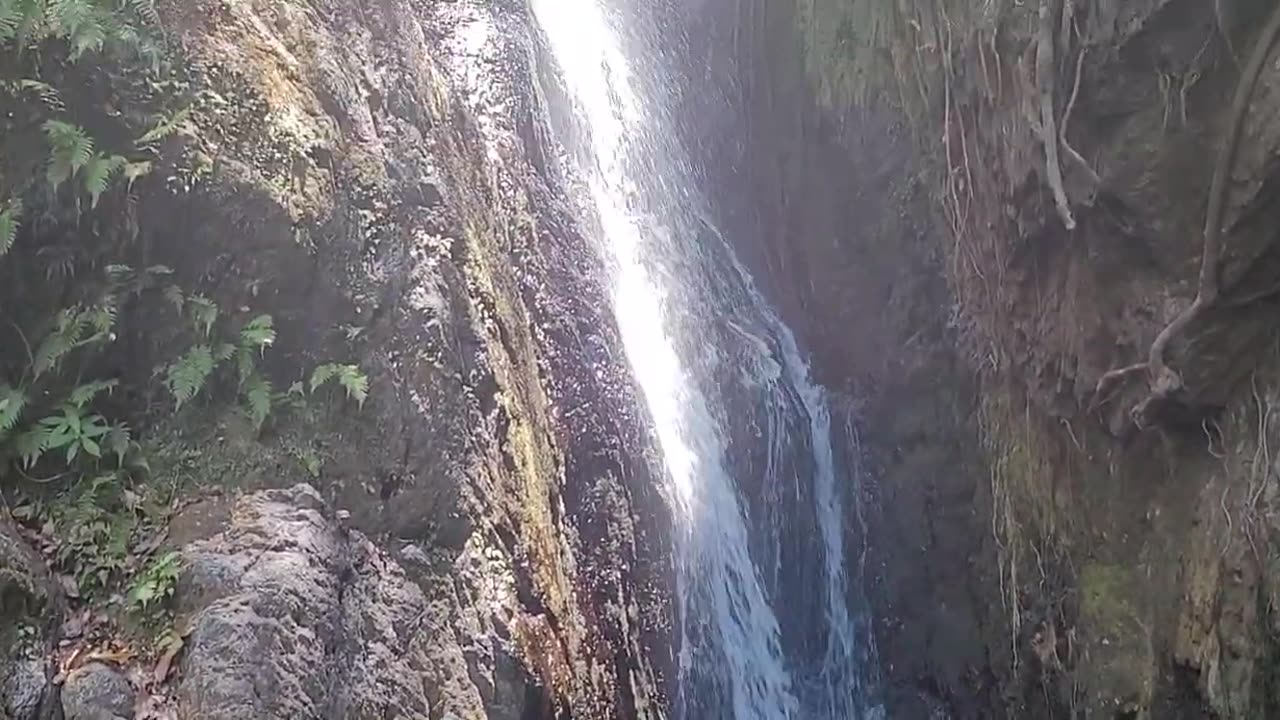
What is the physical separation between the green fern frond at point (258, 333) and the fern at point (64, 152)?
2.44 ft

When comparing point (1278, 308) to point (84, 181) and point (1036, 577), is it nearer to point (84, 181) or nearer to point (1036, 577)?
point (1036, 577)

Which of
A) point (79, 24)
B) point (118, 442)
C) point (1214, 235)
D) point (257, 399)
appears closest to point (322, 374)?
point (257, 399)

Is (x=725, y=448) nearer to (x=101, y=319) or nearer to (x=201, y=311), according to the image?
(x=201, y=311)

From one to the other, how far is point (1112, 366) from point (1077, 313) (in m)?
0.39

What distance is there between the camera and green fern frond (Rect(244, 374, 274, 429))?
329cm

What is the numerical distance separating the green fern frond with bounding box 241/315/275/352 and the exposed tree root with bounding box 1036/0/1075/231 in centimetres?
392

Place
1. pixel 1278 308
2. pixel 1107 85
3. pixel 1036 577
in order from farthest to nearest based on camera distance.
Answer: pixel 1036 577, pixel 1107 85, pixel 1278 308

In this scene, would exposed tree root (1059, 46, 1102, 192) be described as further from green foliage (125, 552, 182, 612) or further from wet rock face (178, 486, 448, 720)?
green foliage (125, 552, 182, 612)

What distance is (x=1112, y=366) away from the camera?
17.1 feet

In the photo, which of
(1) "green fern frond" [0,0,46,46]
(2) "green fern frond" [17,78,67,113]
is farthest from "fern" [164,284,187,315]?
(1) "green fern frond" [0,0,46,46]

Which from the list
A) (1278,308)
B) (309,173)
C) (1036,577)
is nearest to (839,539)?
(1036,577)

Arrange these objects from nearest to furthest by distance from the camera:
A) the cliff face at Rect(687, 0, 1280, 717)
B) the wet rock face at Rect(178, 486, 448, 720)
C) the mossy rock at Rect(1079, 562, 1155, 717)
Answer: the wet rock face at Rect(178, 486, 448, 720) < the cliff face at Rect(687, 0, 1280, 717) < the mossy rock at Rect(1079, 562, 1155, 717)

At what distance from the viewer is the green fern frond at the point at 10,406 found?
301cm

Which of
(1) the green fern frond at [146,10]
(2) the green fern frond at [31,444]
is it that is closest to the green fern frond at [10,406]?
(2) the green fern frond at [31,444]
